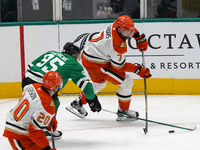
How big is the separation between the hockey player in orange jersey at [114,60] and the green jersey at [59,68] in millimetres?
344

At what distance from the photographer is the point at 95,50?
12.3 ft

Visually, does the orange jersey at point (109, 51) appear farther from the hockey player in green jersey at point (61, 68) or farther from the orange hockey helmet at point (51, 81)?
the orange hockey helmet at point (51, 81)

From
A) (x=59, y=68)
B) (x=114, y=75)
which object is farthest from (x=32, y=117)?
(x=114, y=75)

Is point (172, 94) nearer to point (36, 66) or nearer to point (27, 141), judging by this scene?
point (36, 66)

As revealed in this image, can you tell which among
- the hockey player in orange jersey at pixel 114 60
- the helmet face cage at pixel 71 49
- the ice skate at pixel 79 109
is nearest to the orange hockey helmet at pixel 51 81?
the helmet face cage at pixel 71 49

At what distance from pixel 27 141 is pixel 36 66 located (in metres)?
0.79

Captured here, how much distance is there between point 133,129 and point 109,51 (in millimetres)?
800

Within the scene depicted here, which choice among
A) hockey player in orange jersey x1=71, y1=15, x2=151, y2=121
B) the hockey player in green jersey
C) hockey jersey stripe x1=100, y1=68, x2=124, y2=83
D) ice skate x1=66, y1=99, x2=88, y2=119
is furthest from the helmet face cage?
ice skate x1=66, y1=99, x2=88, y2=119

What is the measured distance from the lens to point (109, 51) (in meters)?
3.57

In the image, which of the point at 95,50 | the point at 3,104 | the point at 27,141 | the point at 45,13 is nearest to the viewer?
the point at 27,141

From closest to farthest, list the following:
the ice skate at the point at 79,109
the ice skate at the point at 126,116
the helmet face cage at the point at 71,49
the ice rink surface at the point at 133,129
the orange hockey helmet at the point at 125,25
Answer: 1. the ice rink surface at the point at 133,129
2. the helmet face cage at the point at 71,49
3. the orange hockey helmet at the point at 125,25
4. the ice skate at the point at 126,116
5. the ice skate at the point at 79,109

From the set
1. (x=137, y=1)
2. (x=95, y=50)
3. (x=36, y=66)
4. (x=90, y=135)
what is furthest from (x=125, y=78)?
(x=137, y=1)

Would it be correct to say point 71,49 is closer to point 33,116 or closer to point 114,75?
point 114,75

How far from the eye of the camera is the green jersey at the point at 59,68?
304cm
